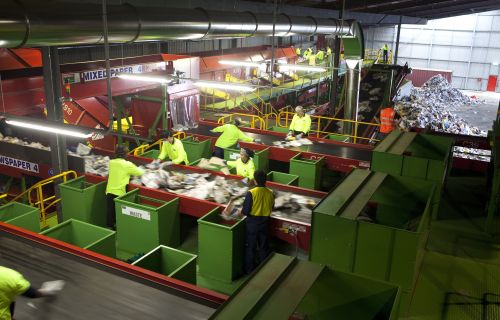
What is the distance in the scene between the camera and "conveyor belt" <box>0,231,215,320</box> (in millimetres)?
4354

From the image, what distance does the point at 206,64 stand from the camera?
1794 centimetres

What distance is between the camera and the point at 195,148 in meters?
11.9

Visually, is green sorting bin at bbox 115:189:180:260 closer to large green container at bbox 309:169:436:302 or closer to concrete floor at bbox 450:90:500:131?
large green container at bbox 309:169:436:302

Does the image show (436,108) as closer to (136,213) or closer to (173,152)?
(173,152)

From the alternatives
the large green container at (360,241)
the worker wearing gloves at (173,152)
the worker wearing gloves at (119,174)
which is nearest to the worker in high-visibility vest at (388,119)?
the worker wearing gloves at (173,152)

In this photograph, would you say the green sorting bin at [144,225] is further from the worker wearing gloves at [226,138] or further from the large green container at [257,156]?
the worker wearing gloves at [226,138]

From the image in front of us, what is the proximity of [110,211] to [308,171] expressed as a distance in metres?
4.52

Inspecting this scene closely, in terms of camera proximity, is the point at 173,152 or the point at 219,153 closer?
the point at 173,152

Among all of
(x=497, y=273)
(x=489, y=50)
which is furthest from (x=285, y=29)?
(x=489, y=50)

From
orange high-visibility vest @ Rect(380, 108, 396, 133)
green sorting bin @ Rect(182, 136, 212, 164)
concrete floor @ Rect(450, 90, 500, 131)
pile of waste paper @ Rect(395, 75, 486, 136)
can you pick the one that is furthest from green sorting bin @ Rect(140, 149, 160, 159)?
concrete floor @ Rect(450, 90, 500, 131)

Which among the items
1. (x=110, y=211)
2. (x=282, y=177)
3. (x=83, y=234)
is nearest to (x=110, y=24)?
(x=83, y=234)

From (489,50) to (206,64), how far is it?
89.3 feet

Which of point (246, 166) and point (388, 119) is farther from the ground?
point (388, 119)

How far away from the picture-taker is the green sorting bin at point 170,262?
5.63 metres
